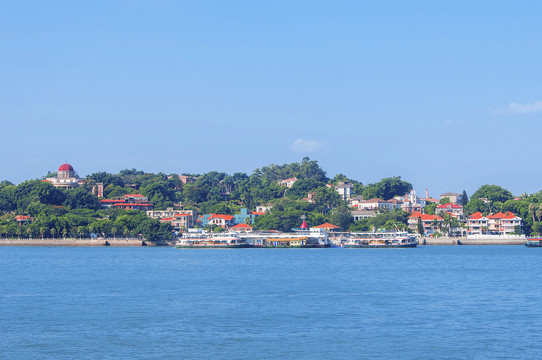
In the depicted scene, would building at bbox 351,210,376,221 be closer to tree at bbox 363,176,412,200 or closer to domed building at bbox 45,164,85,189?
tree at bbox 363,176,412,200

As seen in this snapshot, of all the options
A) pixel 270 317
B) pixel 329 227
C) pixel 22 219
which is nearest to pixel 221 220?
pixel 329 227

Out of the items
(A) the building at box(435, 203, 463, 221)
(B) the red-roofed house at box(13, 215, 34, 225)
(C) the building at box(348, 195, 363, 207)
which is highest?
(C) the building at box(348, 195, 363, 207)

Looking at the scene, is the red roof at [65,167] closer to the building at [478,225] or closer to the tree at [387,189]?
the tree at [387,189]

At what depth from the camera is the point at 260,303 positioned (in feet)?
116

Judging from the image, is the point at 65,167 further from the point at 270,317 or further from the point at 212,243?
the point at 270,317

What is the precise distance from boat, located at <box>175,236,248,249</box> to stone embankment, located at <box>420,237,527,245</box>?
35.5 meters

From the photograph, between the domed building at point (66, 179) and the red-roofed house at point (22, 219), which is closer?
the red-roofed house at point (22, 219)

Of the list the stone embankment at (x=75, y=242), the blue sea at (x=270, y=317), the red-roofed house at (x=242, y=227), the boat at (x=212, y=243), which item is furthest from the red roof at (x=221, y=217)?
the blue sea at (x=270, y=317)

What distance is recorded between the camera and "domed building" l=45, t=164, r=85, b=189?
161413 millimetres

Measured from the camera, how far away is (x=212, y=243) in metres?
108

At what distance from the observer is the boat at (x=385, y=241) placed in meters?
111

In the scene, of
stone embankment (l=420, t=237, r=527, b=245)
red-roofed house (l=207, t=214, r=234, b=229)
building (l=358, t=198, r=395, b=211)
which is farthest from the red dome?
stone embankment (l=420, t=237, r=527, b=245)

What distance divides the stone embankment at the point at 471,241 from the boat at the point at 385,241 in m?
15.2

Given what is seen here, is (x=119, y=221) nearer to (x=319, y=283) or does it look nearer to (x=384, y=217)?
(x=384, y=217)
